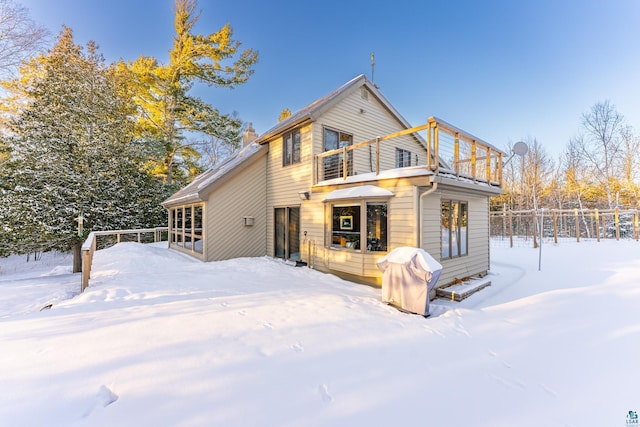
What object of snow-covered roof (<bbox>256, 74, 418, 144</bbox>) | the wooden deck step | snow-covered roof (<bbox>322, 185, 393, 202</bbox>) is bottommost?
the wooden deck step

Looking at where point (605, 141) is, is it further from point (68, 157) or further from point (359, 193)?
point (68, 157)

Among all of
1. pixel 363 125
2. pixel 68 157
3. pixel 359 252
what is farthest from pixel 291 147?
pixel 68 157

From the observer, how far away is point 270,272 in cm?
762

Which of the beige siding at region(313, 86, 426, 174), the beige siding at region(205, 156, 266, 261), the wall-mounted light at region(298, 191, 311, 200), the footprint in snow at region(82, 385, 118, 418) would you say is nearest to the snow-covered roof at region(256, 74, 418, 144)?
the beige siding at region(313, 86, 426, 174)

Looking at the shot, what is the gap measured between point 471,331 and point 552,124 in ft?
85.2

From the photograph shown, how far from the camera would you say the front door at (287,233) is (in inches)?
358

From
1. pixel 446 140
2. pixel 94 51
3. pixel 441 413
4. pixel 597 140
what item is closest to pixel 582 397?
pixel 441 413

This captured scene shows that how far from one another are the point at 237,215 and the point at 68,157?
34.8 feet

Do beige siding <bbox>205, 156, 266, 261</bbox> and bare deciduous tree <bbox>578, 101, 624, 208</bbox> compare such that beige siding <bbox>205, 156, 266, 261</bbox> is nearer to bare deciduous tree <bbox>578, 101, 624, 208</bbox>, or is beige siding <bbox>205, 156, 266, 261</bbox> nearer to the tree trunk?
the tree trunk

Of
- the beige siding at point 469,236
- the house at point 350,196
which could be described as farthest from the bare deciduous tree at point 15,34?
the beige siding at point 469,236

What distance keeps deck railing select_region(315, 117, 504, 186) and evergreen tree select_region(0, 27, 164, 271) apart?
12.4 m

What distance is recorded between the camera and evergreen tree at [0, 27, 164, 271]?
12219 millimetres

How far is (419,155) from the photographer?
40.5ft

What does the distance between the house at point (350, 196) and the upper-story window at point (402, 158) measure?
43 mm
